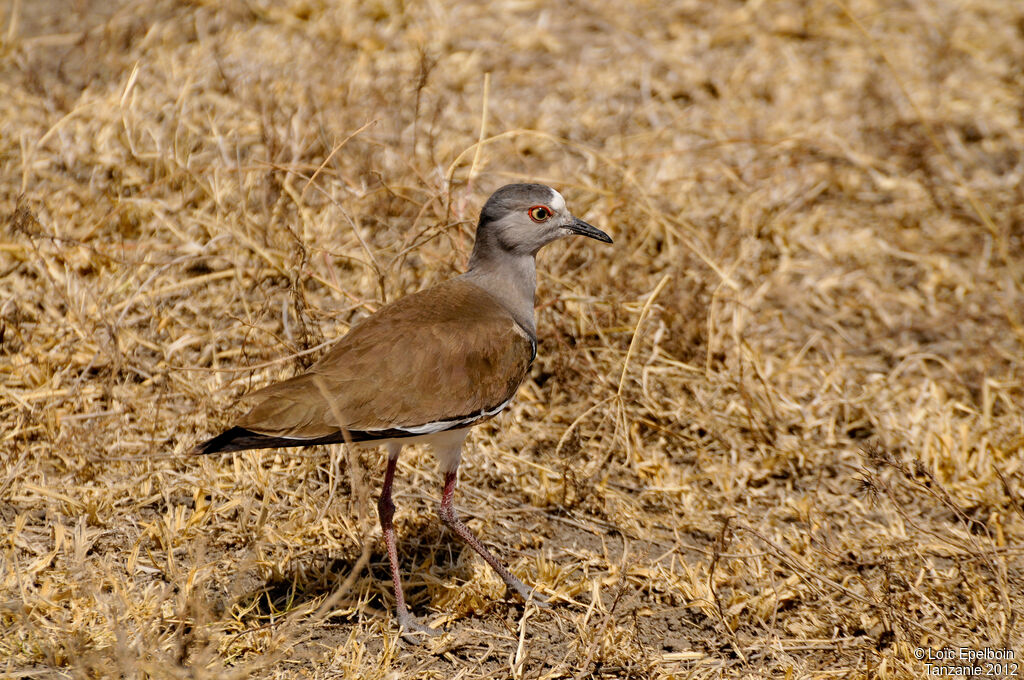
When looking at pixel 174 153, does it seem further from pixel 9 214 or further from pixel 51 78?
pixel 51 78

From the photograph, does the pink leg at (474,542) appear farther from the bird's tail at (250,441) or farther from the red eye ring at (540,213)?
the red eye ring at (540,213)

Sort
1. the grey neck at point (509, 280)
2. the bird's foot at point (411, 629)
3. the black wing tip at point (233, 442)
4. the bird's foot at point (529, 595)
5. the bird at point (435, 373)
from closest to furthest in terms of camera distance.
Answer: the black wing tip at point (233, 442) < the bird at point (435, 373) < the bird's foot at point (411, 629) < the bird's foot at point (529, 595) < the grey neck at point (509, 280)

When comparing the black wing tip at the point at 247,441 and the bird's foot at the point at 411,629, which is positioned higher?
the black wing tip at the point at 247,441

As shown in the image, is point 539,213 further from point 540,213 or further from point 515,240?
point 515,240

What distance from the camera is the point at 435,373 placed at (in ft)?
13.2

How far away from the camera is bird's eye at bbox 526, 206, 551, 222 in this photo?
4637 millimetres

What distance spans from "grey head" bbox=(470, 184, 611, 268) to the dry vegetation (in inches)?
10.8

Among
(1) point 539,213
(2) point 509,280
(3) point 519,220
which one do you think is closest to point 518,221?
(3) point 519,220

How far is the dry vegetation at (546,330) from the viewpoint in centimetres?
405

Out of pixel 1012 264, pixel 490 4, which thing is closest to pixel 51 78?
pixel 490 4

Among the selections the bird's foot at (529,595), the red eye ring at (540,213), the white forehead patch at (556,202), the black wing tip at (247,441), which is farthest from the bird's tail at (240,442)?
the white forehead patch at (556,202)

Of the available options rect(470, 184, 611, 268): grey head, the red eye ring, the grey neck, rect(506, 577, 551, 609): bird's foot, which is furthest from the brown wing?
rect(506, 577, 551, 609): bird's foot

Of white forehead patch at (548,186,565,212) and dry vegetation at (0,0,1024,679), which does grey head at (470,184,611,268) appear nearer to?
white forehead patch at (548,186,565,212)

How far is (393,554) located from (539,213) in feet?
5.23
